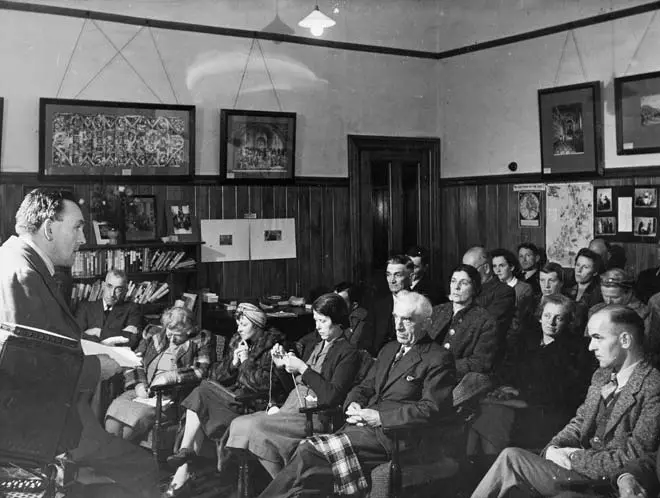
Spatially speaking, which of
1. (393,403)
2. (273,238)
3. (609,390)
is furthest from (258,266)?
(609,390)

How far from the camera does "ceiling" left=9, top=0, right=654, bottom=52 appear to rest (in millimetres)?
7176

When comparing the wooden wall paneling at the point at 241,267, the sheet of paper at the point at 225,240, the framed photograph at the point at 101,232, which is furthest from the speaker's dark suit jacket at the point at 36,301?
the wooden wall paneling at the point at 241,267

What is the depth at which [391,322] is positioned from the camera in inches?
250

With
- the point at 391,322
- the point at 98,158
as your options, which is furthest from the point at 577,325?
the point at 98,158

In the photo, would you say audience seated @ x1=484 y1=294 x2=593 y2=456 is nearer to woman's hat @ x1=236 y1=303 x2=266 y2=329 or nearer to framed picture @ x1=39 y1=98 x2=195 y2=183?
woman's hat @ x1=236 y1=303 x2=266 y2=329

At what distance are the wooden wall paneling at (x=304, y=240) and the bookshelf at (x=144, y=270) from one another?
4.06 ft

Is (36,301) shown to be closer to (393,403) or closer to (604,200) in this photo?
(393,403)

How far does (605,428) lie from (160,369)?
2.94 metres

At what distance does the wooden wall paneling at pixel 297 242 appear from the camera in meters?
8.03

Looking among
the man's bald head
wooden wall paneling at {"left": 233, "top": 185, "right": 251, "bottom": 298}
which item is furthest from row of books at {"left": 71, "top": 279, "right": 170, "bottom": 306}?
the man's bald head

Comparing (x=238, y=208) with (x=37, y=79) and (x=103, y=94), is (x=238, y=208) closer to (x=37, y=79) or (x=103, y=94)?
(x=103, y=94)

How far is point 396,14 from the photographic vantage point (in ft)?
28.2

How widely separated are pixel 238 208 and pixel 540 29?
11.2ft

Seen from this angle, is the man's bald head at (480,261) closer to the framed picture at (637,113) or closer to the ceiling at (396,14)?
the framed picture at (637,113)
